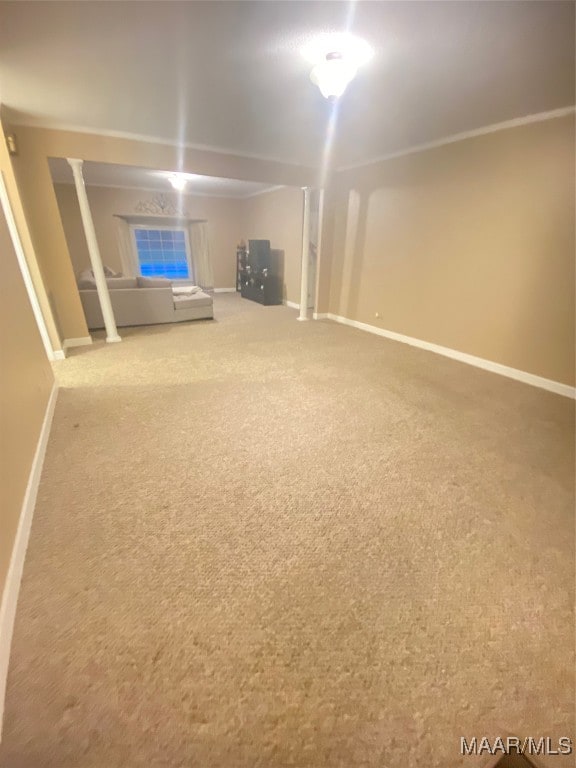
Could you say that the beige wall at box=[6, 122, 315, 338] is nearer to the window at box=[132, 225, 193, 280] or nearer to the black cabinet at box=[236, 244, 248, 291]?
the black cabinet at box=[236, 244, 248, 291]

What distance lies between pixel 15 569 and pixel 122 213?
7862 millimetres

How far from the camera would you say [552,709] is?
0.91 meters

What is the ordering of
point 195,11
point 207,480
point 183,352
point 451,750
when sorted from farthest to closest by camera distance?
1. point 183,352
2. point 207,480
3. point 195,11
4. point 451,750

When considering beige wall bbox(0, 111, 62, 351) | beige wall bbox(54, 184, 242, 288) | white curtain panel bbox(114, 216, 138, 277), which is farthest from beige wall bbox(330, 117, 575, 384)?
white curtain panel bbox(114, 216, 138, 277)

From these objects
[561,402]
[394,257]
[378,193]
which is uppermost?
[378,193]

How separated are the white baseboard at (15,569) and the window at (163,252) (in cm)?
707

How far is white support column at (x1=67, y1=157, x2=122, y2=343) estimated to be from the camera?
345 cm

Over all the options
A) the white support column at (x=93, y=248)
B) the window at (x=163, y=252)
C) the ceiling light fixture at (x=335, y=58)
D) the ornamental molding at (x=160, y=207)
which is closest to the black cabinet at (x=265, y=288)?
the window at (x=163, y=252)

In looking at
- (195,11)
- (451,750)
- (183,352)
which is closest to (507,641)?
(451,750)

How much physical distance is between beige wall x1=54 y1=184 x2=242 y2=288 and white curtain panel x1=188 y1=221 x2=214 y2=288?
152 millimetres

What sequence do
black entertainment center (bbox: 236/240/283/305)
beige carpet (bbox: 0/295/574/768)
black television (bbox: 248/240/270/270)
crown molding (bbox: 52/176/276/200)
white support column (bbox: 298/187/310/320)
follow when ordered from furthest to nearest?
black television (bbox: 248/240/270/270), black entertainment center (bbox: 236/240/283/305), crown molding (bbox: 52/176/276/200), white support column (bbox: 298/187/310/320), beige carpet (bbox: 0/295/574/768)

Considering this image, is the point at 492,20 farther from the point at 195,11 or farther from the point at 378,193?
the point at 378,193

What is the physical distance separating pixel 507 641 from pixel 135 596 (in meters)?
1.28

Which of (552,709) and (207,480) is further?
(207,480)
